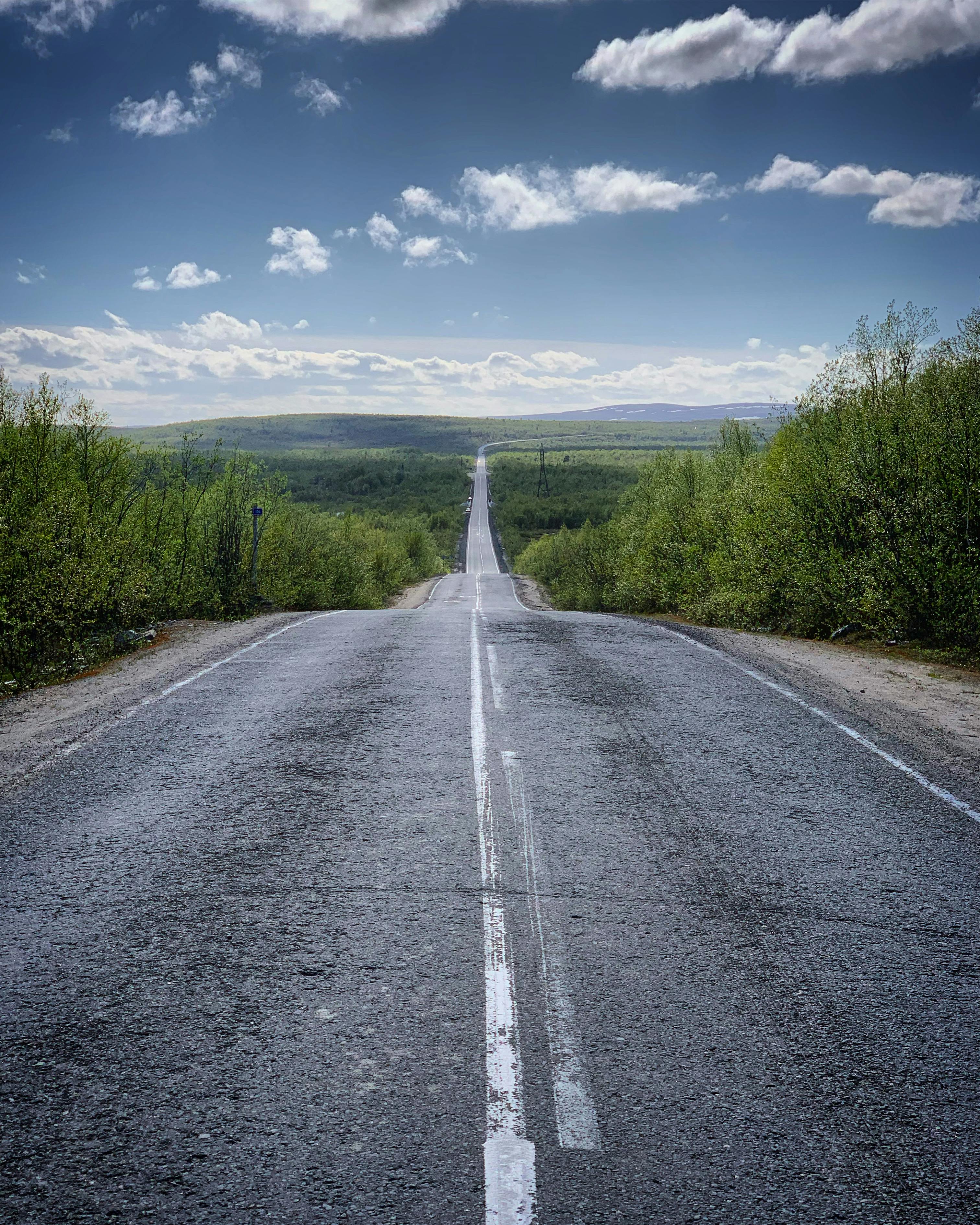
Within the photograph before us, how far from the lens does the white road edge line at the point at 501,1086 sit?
2.46 meters

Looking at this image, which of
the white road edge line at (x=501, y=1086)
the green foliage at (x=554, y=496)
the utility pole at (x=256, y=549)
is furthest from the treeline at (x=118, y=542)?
the green foliage at (x=554, y=496)

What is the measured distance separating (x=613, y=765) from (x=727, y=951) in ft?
9.26

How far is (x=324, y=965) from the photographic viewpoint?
373 cm

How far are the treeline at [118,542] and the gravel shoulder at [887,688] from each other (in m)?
11.0

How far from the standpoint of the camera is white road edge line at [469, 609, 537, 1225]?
2459 mm

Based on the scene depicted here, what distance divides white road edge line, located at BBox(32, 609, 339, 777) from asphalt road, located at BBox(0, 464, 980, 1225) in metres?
0.25

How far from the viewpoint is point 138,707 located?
29.1 ft

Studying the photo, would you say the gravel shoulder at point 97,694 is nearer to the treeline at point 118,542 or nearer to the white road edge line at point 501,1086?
the treeline at point 118,542

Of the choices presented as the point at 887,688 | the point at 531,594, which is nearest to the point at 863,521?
the point at 887,688

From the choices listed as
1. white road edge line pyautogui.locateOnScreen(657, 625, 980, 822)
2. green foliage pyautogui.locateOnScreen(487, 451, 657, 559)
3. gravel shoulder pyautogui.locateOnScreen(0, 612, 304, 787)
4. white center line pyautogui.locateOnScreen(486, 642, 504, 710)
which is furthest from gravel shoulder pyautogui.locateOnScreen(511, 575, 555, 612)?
white road edge line pyautogui.locateOnScreen(657, 625, 980, 822)

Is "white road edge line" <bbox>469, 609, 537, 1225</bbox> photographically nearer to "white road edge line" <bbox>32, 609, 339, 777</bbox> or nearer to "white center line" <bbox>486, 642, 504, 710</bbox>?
"white center line" <bbox>486, 642, 504, 710</bbox>

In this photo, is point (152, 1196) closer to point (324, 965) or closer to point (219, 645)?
point (324, 965)

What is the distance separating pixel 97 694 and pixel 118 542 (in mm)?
6541

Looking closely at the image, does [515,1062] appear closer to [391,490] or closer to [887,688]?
[887,688]
